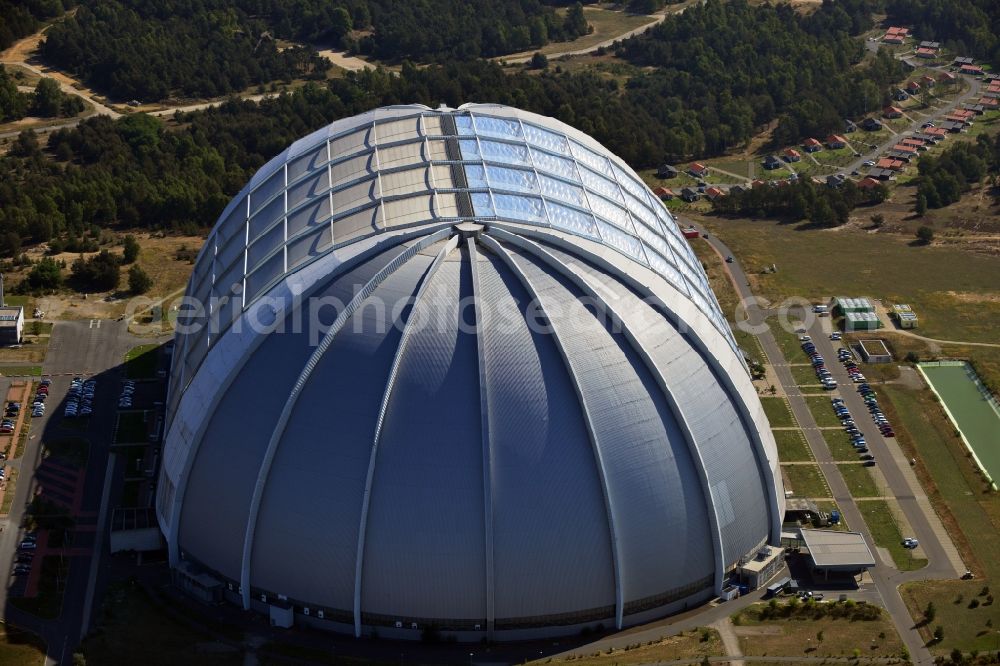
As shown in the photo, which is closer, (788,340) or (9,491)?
(9,491)

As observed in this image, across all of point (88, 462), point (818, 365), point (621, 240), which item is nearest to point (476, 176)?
point (621, 240)

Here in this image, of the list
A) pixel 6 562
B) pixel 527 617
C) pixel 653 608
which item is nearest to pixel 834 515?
pixel 653 608

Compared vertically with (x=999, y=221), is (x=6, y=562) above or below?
below

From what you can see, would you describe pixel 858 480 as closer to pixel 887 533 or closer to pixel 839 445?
pixel 839 445

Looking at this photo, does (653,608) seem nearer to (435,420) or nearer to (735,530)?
(735,530)

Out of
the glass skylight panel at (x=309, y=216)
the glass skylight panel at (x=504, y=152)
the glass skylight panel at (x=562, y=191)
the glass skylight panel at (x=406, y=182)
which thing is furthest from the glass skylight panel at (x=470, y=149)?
the glass skylight panel at (x=309, y=216)
